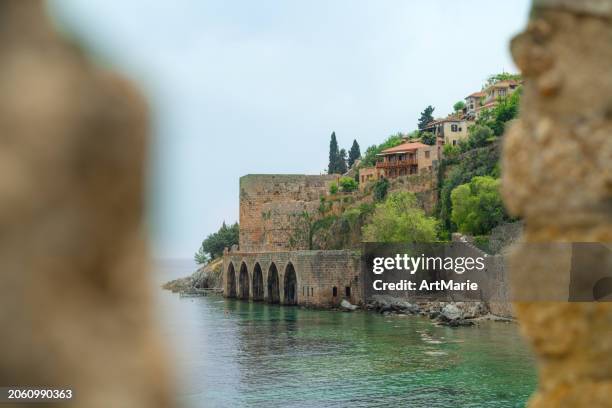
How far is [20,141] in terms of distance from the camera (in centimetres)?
103

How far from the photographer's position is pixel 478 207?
137 feet

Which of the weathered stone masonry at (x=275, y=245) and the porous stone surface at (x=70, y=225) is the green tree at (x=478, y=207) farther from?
the porous stone surface at (x=70, y=225)

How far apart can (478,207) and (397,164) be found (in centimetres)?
2306

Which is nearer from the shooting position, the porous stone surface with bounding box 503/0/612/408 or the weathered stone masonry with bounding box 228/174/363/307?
the porous stone surface with bounding box 503/0/612/408

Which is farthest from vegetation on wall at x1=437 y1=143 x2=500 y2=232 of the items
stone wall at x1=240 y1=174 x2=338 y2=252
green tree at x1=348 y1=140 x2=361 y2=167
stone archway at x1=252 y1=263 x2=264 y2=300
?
green tree at x1=348 y1=140 x2=361 y2=167

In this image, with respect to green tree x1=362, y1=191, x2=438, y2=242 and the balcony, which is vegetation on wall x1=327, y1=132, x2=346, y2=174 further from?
green tree x1=362, y1=191, x2=438, y2=242

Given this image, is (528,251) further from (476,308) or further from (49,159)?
(476,308)

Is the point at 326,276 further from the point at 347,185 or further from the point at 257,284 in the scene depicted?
the point at 347,185

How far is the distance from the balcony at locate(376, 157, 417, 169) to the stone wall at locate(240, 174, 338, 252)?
14.4 feet

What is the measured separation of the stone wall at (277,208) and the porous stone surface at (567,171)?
57.1 metres

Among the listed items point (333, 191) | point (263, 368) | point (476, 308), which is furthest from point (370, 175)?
point (263, 368)

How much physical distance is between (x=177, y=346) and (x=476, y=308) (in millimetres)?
35968

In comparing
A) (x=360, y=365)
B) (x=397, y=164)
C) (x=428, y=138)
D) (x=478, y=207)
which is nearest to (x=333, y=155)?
(x=428, y=138)

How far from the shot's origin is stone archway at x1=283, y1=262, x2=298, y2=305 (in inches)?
2056
